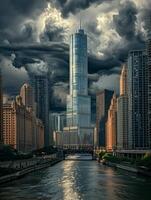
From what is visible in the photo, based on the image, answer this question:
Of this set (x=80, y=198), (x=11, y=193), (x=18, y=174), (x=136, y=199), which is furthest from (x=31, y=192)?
(x=18, y=174)

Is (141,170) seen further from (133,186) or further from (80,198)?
(80,198)

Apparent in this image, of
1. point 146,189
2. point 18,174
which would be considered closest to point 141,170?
point 18,174

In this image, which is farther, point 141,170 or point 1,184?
point 141,170

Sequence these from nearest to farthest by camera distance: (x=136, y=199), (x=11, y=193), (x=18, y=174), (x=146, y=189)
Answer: (x=136, y=199) < (x=11, y=193) < (x=146, y=189) < (x=18, y=174)

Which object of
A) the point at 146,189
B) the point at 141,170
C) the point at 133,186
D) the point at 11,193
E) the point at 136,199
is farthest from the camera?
the point at 141,170

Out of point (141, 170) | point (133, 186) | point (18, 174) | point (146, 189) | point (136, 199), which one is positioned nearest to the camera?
point (136, 199)

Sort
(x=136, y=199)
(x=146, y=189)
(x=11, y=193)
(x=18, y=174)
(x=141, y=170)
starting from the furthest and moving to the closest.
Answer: (x=141, y=170)
(x=18, y=174)
(x=146, y=189)
(x=11, y=193)
(x=136, y=199)

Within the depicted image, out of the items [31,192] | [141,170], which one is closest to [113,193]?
[31,192]

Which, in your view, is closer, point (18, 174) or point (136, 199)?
point (136, 199)

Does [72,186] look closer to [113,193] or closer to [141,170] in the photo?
[113,193]
